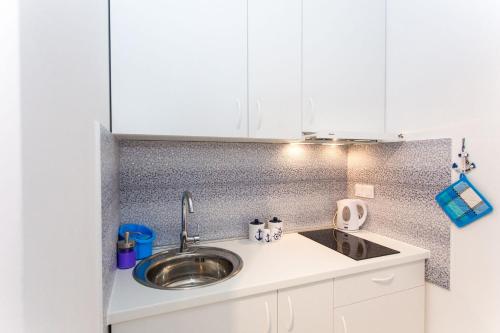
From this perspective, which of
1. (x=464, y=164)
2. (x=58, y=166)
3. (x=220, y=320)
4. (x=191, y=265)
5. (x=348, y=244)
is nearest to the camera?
(x=58, y=166)

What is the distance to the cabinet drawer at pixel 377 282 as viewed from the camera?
116 cm

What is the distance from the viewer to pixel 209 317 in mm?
940

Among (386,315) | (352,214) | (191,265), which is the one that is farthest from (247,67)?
(386,315)

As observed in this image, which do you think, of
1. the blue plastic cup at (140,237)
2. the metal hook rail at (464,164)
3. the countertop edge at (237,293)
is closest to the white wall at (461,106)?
the metal hook rail at (464,164)

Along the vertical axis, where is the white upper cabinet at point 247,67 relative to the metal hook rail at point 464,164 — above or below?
above

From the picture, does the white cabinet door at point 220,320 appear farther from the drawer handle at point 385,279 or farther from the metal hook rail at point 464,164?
the metal hook rail at point 464,164

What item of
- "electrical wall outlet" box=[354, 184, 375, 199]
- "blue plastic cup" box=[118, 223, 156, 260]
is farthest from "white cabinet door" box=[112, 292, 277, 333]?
"electrical wall outlet" box=[354, 184, 375, 199]

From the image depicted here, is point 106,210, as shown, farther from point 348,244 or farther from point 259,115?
point 348,244

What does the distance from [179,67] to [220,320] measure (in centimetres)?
103

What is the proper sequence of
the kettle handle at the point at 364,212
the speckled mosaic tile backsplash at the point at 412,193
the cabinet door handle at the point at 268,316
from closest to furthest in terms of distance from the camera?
the cabinet door handle at the point at 268,316 → the speckled mosaic tile backsplash at the point at 412,193 → the kettle handle at the point at 364,212

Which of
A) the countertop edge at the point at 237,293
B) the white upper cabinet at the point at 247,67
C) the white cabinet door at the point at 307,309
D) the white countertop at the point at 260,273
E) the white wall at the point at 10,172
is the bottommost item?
the white cabinet door at the point at 307,309

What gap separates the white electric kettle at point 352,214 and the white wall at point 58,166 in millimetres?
1493

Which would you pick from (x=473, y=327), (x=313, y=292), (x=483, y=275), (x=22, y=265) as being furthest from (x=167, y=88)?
(x=473, y=327)

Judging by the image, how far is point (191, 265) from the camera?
1357 millimetres
